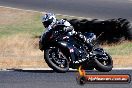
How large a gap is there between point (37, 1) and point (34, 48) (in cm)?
1549

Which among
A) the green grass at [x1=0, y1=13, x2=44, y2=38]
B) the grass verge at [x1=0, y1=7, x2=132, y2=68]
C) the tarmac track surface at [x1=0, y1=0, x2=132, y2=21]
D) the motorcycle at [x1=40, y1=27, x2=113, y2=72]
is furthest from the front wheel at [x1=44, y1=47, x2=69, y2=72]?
the tarmac track surface at [x1=0, y1=0, x2=132, y2=21]

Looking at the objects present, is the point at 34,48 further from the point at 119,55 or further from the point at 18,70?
the point at 18,70

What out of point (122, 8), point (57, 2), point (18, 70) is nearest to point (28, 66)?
point (18, 70)

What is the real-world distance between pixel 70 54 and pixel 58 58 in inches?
12.3

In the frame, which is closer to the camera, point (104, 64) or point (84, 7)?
point (104, 64)

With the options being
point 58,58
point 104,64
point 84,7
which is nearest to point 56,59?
point 58,58

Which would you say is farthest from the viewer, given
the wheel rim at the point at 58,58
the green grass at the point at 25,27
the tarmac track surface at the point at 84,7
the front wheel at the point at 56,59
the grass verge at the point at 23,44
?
the tarmac track surface at the point at 84,7

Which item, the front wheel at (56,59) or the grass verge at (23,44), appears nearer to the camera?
the front wheel at (56,59)

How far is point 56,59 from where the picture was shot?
44.4 feet

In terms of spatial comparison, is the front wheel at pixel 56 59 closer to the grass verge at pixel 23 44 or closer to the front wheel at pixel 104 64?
the front wheel at pixel 104 64

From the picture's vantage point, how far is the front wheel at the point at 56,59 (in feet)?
→ 44.0

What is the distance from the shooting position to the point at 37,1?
37031 mm

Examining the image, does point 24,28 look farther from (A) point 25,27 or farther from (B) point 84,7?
(B) point 84,7

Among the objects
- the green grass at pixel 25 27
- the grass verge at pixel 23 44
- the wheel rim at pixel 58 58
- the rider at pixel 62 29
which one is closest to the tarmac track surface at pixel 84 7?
the grass verge at pixel 23 44
